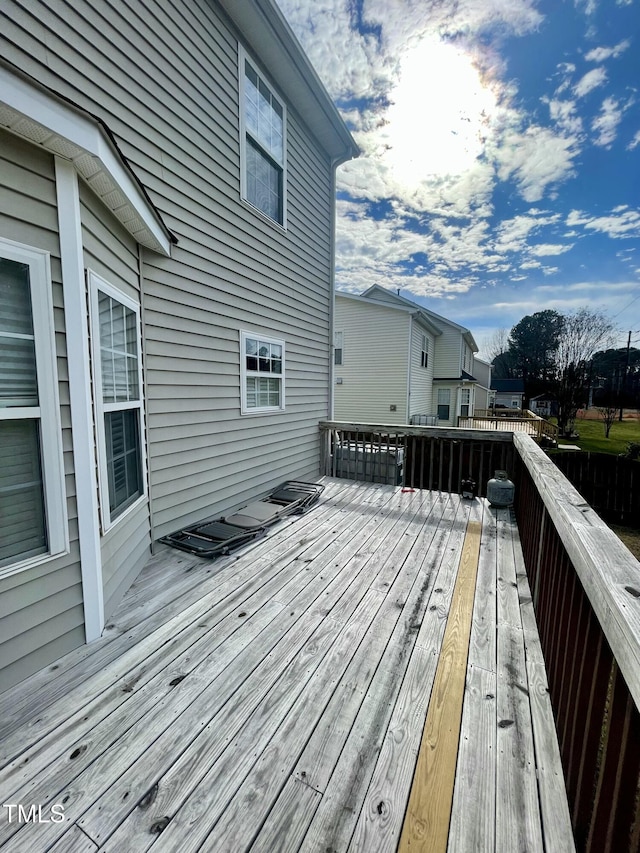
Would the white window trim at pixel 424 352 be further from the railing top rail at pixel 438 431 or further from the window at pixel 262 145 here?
the window at pixel 262 145

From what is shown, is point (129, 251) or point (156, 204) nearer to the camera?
point (129, 251)

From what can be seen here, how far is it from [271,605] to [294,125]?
5.98 m

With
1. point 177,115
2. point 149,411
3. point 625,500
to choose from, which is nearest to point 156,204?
point 177,115

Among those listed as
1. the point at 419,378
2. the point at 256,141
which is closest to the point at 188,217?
the point at 256,141

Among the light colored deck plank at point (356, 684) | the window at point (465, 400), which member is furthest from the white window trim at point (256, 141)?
the window at point (465, 400)

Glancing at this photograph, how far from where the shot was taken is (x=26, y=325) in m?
1.74

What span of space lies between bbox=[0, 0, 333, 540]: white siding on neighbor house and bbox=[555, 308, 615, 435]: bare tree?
1911 centimetres

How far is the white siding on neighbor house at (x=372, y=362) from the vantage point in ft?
42.7

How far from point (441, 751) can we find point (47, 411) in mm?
2342

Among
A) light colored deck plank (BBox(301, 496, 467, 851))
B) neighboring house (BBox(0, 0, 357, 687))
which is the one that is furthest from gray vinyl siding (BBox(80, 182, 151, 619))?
light colored deck plank (BBox(301, 496, 467, 851))

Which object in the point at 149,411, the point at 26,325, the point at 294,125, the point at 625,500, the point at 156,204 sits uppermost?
the point at 294,125

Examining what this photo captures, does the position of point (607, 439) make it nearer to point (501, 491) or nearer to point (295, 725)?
point (501, 491)

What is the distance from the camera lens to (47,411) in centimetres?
182

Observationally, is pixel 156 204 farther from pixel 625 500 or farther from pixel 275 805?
pixel 625 500
